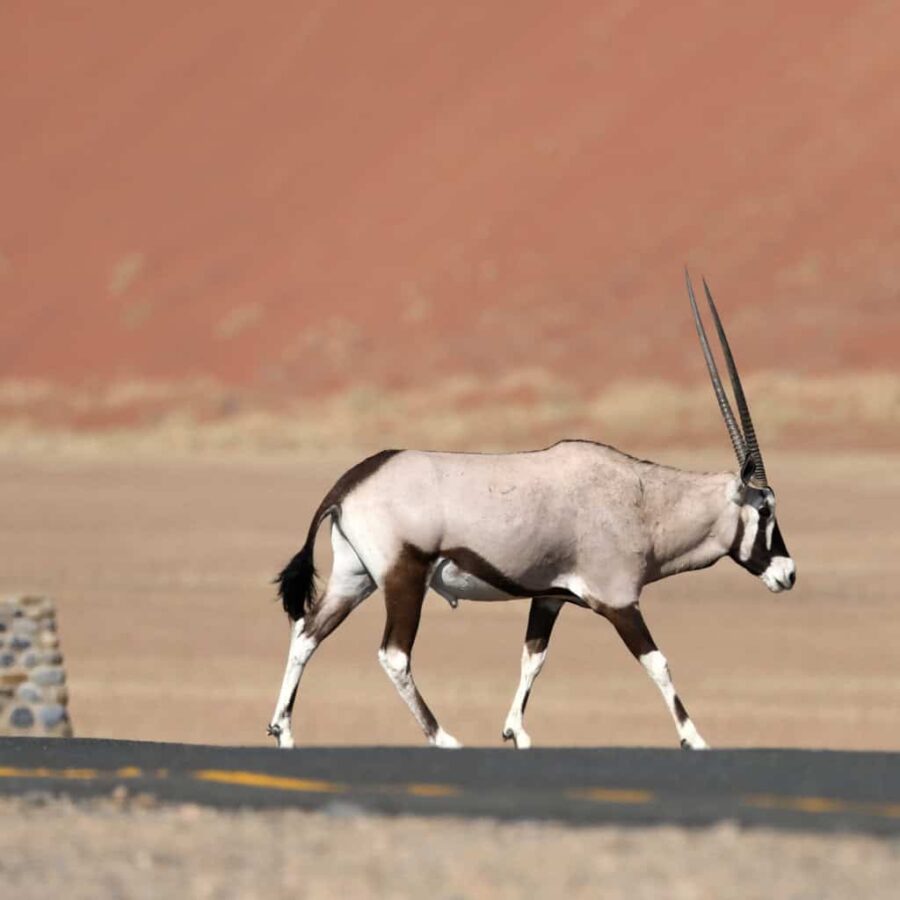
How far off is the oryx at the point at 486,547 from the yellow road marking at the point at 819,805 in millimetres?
2370

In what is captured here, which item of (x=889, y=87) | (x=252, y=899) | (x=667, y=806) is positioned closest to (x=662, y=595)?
(x=667, y=806)

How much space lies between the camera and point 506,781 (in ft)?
33.2

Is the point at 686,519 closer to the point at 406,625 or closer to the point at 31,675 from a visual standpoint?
the point at 406,625

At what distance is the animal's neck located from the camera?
12.8m

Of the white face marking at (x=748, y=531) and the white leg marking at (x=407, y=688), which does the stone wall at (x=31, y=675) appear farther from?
the white face marking at (x=748, y=531)

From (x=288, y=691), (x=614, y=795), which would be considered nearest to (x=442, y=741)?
(x=288, y=691)

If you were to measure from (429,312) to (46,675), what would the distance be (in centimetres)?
5673

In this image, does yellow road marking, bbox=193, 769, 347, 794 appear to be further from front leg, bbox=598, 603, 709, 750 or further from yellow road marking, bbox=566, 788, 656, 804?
front leg, bbox=598, 603, 709, 750

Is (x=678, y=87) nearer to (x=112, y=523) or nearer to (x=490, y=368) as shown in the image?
(x=490, y=368)

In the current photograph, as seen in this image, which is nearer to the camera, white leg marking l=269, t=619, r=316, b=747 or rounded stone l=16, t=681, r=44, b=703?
white leg marking l=269, t=619, r=316, b=747

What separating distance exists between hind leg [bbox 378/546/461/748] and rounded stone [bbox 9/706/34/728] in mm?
3441

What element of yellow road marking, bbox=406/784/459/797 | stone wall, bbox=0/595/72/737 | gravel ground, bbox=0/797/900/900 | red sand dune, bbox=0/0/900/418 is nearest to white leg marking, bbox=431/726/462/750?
yellow road marking, bbox=406/784/459/797

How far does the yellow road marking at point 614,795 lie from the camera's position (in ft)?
31.2

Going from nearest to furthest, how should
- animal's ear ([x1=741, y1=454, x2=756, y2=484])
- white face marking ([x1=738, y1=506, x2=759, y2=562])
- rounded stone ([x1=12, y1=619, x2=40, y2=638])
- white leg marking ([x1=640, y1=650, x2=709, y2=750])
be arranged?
white leg marking ([x1=640, y1=650, x2=709, y2=750]) → animal's ear ([x1=741, y1=454, x2=756, y2=484]) → white face marking ([x1=738, y1=506, x2=759, y2=562]) → rounded stone ([x1=12, y1=619, x2=40, y2=638])
